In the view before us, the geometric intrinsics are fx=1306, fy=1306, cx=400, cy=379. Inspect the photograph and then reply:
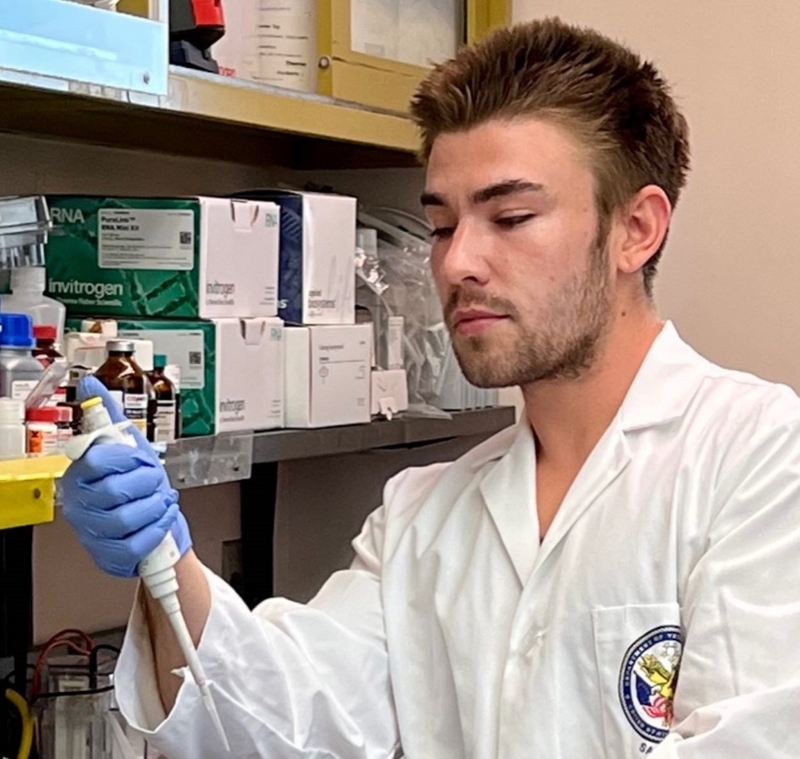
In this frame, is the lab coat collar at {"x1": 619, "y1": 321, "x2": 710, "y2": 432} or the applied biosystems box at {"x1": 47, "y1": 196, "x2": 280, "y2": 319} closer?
the lab coat collar at {"x1": 619, "y1": 321, "x2": 710, "y2": 432}

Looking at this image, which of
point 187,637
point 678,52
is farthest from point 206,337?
point 678,52

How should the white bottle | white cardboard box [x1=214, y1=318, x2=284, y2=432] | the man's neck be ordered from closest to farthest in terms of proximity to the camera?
the man's neck → the white bottle → white cardboard box [x1=214, y1=318, x2=284, y2=432]

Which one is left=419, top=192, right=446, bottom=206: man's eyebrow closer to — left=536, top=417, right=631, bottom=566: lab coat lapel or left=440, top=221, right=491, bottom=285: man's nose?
left=440, top=221, right=491, bottom=285: man's nose

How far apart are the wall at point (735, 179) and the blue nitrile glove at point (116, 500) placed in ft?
3.50

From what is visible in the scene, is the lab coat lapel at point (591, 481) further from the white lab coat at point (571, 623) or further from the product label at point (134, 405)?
the product label at point (134, 405)

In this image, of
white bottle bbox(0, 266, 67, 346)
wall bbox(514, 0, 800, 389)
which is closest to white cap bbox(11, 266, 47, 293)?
white bottle bbox(0, 266, 67, 346)

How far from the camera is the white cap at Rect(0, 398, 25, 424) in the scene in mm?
1197

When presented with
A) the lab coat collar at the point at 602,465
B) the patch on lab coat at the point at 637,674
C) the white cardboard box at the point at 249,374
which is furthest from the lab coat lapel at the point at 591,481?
the white cardboard box at the point at 249,374

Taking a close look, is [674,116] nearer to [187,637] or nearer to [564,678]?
[564,678]

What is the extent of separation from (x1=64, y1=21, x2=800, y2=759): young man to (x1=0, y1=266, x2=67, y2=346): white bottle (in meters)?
0.38

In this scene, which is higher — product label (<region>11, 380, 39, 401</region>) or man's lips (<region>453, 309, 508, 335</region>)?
man's lips (<region>453, 309, 508, 335</region>)

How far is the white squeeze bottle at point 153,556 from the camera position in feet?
3.25

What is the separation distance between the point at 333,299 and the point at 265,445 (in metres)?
0.22

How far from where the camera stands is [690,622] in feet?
3.66
